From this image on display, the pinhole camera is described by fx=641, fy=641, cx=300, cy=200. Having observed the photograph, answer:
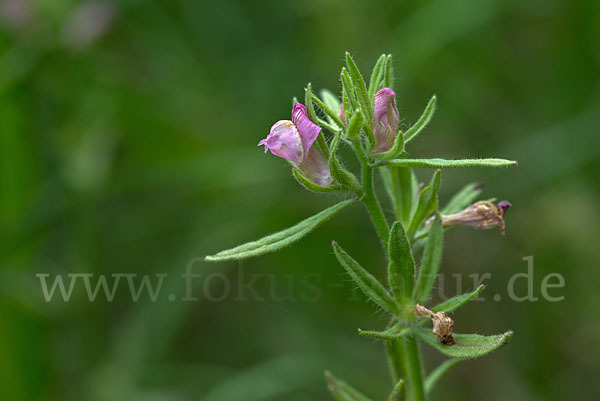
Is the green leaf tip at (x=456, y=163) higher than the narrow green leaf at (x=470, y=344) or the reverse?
higher

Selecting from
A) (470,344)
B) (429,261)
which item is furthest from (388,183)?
(470,344)

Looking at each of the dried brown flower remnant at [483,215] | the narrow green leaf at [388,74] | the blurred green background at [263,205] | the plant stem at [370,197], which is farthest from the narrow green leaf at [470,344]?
the blurred green background at [263,205]

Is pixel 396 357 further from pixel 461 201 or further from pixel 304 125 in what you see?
pixel 304 125

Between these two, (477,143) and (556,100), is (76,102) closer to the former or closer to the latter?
(477,143)

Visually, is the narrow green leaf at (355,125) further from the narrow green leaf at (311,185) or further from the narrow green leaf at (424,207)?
the narrow green leaf at (424,207)

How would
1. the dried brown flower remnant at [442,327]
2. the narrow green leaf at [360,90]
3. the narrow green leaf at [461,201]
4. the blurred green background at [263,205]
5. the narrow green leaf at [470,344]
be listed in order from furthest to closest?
the blurred green background at [263,205] → the narrow green leaf at [461,201] → the narrow green leaf at [360,90] → the dried brown flower remnant at [442,327] → the narrow green leaf at [470,344]

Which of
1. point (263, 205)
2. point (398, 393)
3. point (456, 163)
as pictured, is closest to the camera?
point (456, 163)

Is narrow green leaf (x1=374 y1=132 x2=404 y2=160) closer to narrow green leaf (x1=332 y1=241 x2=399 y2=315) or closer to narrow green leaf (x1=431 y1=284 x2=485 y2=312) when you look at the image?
narrow green leaf (x1=332 y1=241 x2=399 y2=315)
